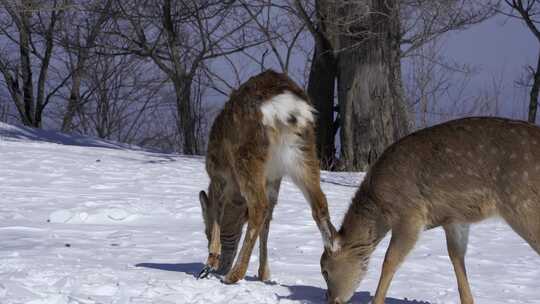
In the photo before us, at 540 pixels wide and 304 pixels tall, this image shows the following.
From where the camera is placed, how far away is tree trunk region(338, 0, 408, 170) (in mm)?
15117

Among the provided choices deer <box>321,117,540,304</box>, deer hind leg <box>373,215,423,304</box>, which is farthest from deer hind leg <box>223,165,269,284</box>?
deer hind leg <box>373,215,423,304</box>

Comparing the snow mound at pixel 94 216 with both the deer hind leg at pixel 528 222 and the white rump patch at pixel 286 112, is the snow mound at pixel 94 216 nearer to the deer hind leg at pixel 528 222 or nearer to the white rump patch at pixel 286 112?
the white rump patch at pixel 286 112

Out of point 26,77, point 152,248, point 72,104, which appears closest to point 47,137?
point 26,77

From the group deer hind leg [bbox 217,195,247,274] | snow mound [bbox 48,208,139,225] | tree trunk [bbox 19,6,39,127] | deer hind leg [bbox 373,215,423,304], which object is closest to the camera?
deer hind leg [bbox 373,215,423,304]

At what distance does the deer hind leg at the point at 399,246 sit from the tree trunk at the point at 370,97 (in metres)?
10.1

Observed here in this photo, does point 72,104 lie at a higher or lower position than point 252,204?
higher

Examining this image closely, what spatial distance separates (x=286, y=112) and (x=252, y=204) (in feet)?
2.10

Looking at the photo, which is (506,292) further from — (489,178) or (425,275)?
(489,178)

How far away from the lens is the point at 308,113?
5602 millimetres

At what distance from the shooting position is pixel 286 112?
5.56 m

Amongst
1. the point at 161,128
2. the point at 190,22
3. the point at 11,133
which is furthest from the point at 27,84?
the point at 11,133

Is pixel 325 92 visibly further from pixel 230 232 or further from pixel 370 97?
pixel 230 232

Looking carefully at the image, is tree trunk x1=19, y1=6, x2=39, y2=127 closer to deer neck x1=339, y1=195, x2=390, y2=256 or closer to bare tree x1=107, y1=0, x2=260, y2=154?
bare tree x1=107, y1=0, x2=260, y2=154

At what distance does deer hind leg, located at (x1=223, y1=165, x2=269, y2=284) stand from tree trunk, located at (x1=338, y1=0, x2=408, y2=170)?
9524 millimetres
